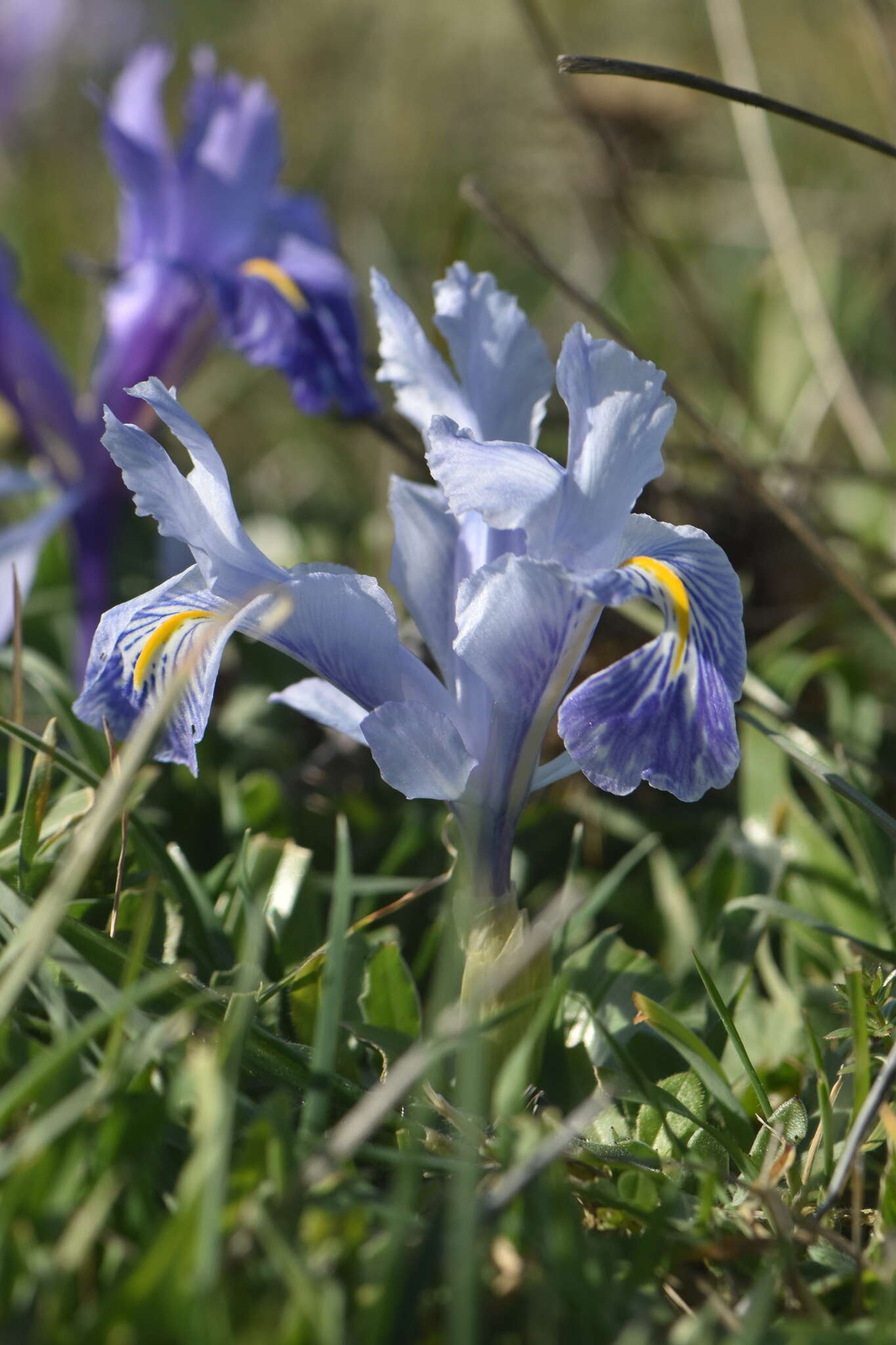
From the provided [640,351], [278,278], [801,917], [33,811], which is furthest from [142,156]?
[801,917]

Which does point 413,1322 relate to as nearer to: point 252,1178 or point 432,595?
point 252,1178

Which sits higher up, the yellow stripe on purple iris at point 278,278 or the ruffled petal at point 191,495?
the ruffled petal at point 191,495

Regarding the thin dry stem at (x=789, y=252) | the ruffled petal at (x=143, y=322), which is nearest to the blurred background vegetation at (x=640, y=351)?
the thin dry stem at (x=789, y=252)

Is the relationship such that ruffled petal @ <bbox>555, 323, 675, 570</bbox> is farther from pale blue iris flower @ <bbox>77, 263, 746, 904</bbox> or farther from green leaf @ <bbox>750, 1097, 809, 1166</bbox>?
green leaf @ <bbox>750, 1097, 809, 1166</bbox>

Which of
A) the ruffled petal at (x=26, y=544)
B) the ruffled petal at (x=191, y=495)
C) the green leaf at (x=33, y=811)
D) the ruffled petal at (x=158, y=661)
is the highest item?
the ruffled petal at (x=191, y=495)

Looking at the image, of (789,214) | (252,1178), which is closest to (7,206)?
(789,214)

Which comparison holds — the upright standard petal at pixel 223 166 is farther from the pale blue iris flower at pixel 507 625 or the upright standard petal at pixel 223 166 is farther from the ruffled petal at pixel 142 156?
the pale blue iris flower at pixel 507 625

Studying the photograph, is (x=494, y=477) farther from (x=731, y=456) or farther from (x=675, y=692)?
(x=731, y=456)
